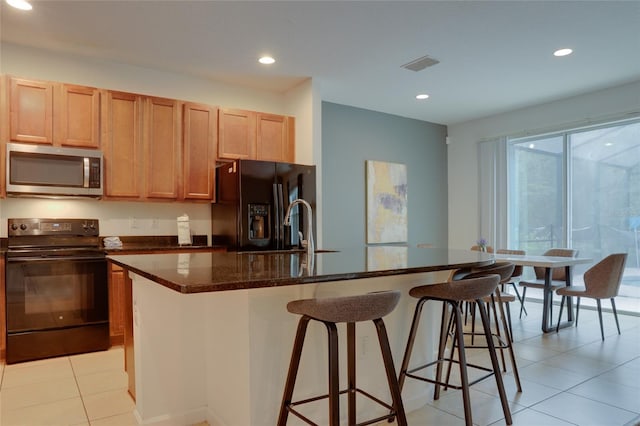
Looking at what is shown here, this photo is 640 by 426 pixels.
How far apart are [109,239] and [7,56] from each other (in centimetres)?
180

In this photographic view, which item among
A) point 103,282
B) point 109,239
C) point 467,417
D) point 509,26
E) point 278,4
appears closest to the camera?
point 467,417

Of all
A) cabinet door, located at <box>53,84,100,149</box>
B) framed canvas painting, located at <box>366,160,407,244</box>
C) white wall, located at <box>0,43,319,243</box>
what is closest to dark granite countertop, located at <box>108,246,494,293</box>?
cabinet door, located at <box>53,84,100,149</box>

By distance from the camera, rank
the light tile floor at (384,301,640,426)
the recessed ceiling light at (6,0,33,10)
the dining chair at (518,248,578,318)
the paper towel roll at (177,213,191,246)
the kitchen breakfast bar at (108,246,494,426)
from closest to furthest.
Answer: the kitchen breakfast bar at (108,246,494,426), the light tile floor at (384,301,640,426), the recessed ceiling light at (6,0,33,10), the paper towel roll at (177,213,191,246), the dining chair at (518,248,578,318)

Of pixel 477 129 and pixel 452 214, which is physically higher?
pixel 477 129

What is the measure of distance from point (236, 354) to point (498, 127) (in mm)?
5512

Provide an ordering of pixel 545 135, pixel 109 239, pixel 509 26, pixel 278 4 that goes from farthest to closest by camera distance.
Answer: pixel 545 135 < pixel 109 239 < pixel 509 26 < pixel 278 4

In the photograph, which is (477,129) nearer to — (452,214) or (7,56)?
(452,214)

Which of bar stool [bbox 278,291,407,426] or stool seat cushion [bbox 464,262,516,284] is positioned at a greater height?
stool seat cushion [bbox 464,262,516,284]

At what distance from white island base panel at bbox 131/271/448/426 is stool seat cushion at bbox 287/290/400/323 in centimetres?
35

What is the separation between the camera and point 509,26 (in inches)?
131

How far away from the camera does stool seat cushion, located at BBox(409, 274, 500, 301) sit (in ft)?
6.63

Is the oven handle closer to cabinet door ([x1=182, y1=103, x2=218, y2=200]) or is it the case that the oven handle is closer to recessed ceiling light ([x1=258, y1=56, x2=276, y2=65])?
cabinet door ([x1=182, y1=103, x2=218, y2=200])

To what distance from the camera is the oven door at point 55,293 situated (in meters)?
3.26

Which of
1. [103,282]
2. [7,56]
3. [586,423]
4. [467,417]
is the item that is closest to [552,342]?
[586,423]
